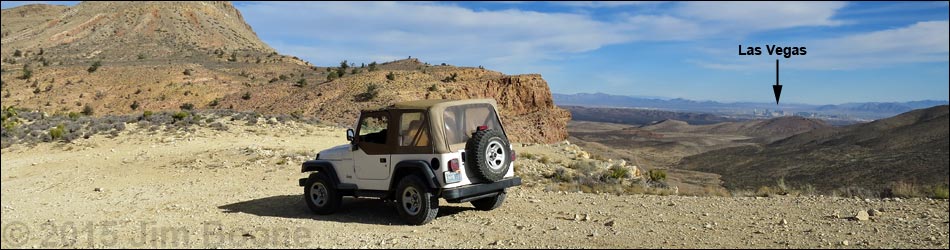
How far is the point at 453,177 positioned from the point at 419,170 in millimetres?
589

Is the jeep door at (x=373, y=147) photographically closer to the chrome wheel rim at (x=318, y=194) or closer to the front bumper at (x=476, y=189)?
the chrome wheel rim at (x=318, y=194)

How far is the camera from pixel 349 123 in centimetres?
3897

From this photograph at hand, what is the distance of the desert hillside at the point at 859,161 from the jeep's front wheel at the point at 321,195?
2863cm

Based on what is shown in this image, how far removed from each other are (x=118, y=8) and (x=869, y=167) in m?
79.5

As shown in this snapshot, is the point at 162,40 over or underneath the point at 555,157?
over

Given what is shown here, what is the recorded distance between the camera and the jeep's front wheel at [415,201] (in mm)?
9609

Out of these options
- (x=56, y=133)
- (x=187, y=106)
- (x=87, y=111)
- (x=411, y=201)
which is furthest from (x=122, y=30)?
(x=411, y=201)

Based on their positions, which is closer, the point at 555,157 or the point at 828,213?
the point at 828,213

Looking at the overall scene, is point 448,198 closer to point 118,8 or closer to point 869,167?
point 869,167

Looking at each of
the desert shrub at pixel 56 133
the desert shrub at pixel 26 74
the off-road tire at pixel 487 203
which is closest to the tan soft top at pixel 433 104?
the off-road tire at pixel 487 203

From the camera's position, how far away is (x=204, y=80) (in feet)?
173

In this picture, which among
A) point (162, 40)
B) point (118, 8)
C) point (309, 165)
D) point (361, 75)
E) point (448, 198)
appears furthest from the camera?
point (118, 8)

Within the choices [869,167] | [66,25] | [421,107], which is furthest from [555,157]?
[66,25]

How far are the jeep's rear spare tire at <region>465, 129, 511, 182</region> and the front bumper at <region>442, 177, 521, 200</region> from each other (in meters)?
0.15
